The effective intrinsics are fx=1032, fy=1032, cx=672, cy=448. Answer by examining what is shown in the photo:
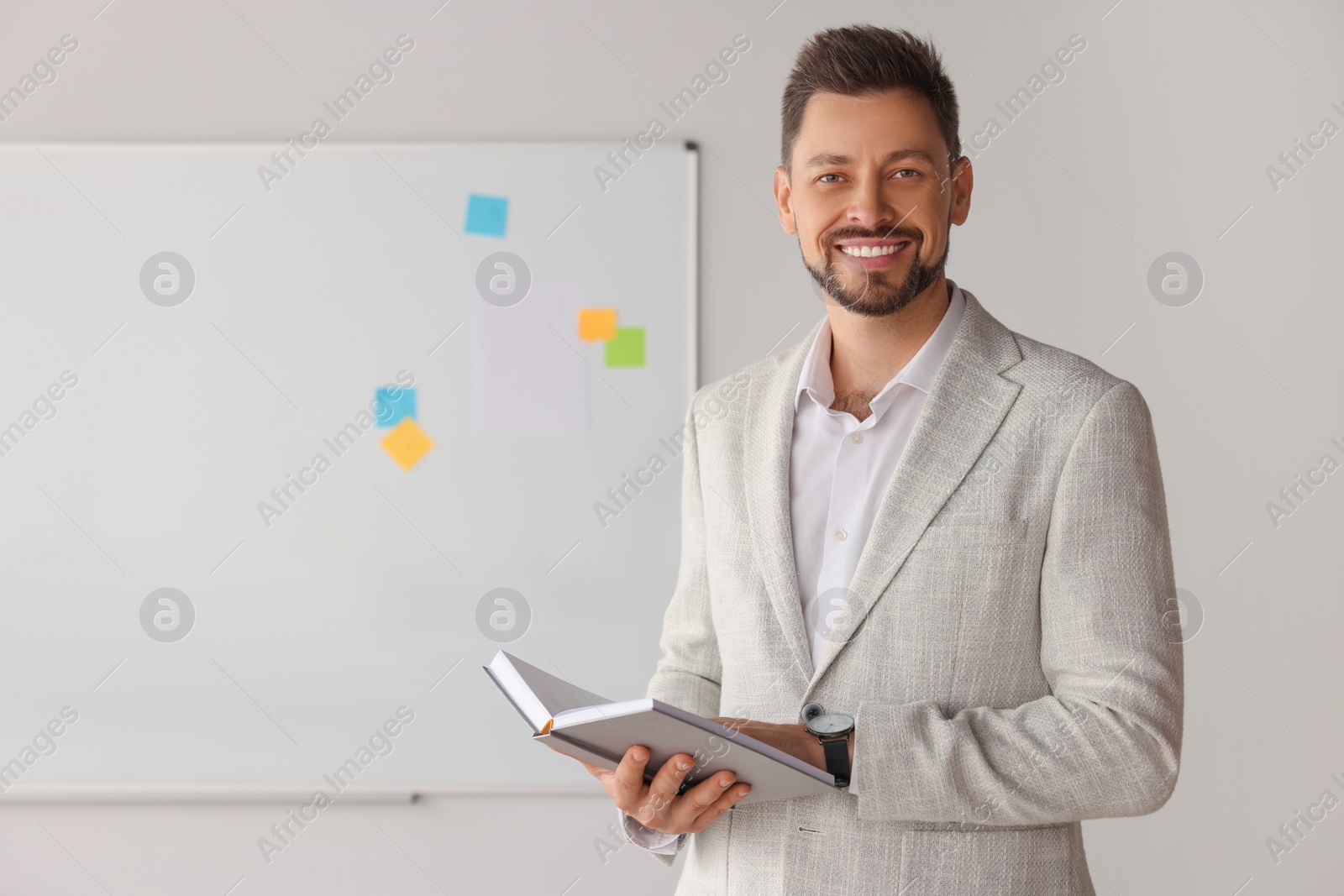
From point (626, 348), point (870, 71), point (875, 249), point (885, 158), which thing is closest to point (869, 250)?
point (875, 249)

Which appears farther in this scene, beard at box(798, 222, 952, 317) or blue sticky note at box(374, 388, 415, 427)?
blue sticky note at box(374, 388, 415, 427)

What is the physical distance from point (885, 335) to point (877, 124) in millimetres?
256

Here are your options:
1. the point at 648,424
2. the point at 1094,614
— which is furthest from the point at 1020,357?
the point at 648,424

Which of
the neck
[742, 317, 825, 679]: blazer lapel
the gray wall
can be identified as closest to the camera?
[742, 317, 825, 679]: blazer lapel

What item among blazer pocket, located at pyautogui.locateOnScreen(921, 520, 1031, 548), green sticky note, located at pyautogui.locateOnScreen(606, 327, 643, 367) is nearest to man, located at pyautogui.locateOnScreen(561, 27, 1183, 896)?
blazer pocket, located at pyautogui.locateOnScreen(921, 520, 1031, 548)

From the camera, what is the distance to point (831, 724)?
1.08 meters

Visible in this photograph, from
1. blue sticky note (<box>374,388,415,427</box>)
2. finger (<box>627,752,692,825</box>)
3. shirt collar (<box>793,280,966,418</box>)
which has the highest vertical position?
blue sticky note (<box>374,388,415,427</box>)

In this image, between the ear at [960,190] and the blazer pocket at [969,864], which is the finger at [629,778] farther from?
the ear at [960,190]

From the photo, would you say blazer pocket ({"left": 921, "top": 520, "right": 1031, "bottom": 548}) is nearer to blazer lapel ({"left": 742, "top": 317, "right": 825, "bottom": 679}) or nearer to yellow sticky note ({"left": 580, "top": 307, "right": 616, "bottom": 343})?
blazer lapel ({"left": 742, "top": 317, "right": 825, "bottom": 679})

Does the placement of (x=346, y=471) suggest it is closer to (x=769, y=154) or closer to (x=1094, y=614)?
(x=769, y=154)

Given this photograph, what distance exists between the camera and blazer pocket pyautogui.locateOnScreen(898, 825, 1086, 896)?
1089mm

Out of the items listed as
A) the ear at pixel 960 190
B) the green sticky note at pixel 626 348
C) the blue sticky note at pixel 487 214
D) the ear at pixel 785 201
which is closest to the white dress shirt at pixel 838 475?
the ear at pixel 960 190

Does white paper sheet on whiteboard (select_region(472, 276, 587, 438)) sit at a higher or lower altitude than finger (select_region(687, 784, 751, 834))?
higher

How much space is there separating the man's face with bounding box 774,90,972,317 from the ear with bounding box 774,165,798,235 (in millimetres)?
80
